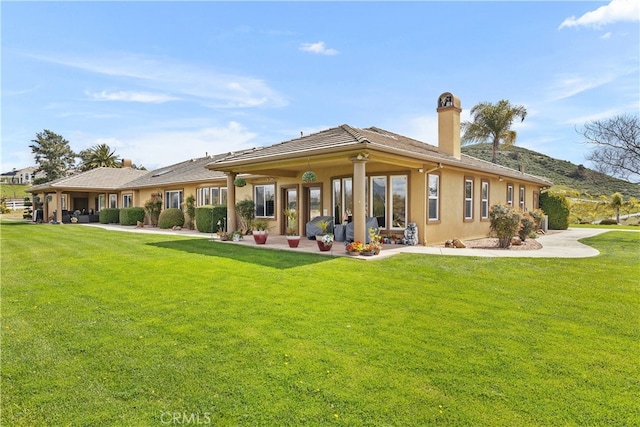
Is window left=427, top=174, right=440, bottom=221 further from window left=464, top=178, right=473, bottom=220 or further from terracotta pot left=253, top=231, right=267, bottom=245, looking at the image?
terracotta pot left=253, top=231, right=267, bottom=245

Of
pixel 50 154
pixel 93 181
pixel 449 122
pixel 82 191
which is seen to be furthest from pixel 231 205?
pixel 50 154

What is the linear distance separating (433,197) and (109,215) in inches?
935

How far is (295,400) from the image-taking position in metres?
2.90

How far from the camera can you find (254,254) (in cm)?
1002

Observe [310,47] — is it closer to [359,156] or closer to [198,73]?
[198,73]

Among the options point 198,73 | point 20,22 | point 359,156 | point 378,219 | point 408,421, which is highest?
point 198,73

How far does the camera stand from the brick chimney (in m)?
15.4

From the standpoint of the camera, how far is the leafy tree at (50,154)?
172ft

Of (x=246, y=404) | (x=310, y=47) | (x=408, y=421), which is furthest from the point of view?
(x=310, y=47)

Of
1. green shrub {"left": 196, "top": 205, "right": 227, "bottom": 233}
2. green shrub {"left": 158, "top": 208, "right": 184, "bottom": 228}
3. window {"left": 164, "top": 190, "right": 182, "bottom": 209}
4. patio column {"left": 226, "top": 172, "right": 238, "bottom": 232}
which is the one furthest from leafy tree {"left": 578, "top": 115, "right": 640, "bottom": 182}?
window {"left": 164, "top": 190, "right": 182, "bottom": 209}

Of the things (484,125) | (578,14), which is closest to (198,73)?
(578,14)

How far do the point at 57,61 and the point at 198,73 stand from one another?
190 inches

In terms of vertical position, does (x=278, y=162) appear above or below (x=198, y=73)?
below

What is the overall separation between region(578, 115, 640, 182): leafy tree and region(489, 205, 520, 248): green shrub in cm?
1044
